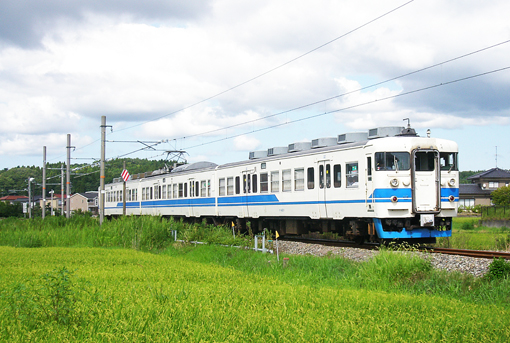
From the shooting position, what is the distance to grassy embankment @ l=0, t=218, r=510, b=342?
5.79 metres

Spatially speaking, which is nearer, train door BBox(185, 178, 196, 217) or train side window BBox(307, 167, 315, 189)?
train side window BBox(307, 167, 315, 189)

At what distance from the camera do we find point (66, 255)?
15.6 metres

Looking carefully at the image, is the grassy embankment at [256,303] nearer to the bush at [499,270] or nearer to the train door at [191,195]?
the bush at [499,270]

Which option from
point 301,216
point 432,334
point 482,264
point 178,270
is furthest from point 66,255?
point 432,334

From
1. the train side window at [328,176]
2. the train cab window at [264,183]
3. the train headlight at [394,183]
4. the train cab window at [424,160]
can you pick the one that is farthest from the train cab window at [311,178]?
the train cab window at [424,160]

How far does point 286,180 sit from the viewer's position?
67.3ft

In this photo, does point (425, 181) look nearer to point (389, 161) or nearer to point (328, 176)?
point (389, 161)

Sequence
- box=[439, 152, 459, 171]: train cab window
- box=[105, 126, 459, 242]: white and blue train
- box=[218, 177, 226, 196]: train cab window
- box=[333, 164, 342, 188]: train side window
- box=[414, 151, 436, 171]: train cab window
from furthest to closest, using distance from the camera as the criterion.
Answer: box=[218, 177, 226, 196]: train cab window → box=[333, 164, 342, 188]: train side window → box=[439, 152, 459, 171]: train cab window → box=[414, 151, 436, 171]: train cab window → box=[105, 126, 459, 242]: white and blue train

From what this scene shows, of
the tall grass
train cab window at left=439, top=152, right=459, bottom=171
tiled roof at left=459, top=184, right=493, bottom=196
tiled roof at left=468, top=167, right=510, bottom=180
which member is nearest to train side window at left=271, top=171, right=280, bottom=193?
the tall grass

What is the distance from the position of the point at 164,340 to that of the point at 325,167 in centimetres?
1338

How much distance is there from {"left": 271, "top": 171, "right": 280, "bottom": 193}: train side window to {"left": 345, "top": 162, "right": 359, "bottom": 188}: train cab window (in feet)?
14.1

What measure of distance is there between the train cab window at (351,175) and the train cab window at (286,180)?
339cm

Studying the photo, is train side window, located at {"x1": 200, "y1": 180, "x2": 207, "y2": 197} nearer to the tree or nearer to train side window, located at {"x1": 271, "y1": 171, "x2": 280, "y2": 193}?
train side window, located at {"x1": 271, "y1": 171, "x2": 280, "y2": 193}

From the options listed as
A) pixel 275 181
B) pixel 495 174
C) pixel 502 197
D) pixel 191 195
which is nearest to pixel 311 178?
pixel 275 181
